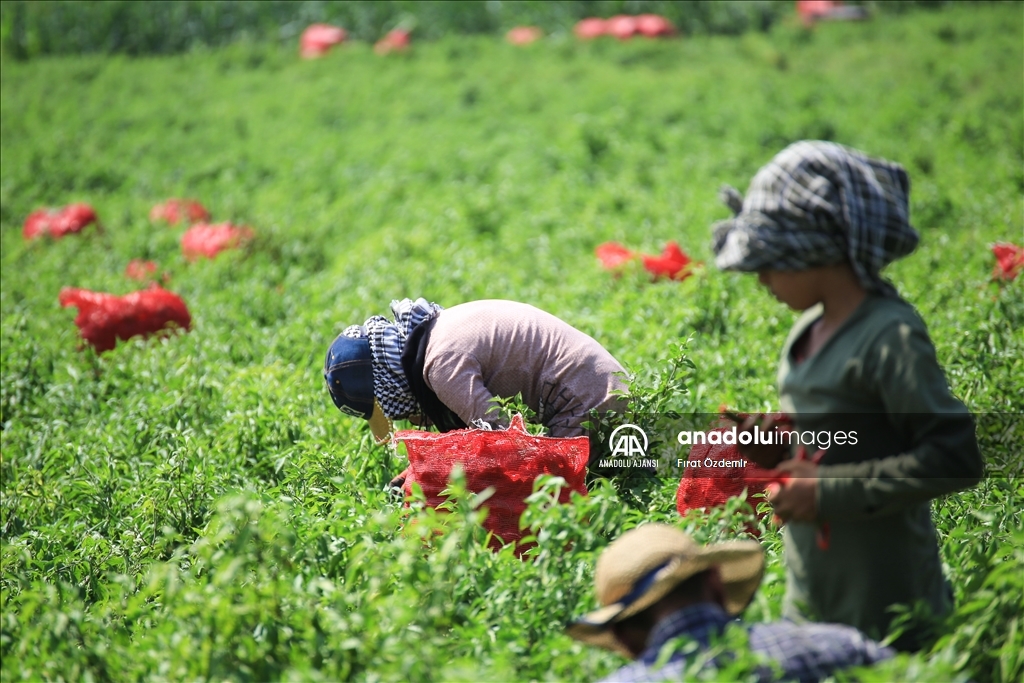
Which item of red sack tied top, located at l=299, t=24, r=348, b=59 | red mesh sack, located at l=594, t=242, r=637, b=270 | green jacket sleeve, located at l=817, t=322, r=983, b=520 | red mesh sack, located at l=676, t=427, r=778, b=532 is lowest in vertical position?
red sack tied top, located at l=299, t=24, r=348, b=59

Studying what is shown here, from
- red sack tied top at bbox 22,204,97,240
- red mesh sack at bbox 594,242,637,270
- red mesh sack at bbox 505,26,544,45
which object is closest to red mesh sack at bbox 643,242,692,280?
red mesh sack at bbox 594,242,637,270

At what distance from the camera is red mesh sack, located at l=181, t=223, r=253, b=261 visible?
24.9ft

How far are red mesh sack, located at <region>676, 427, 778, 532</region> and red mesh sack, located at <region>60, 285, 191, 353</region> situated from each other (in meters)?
3.65

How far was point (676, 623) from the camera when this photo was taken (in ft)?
6.88

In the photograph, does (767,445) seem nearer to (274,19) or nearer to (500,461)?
(500,461)

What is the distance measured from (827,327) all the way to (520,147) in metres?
8.35

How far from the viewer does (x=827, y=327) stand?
86.9 inches

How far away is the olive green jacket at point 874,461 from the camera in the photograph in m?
2.02

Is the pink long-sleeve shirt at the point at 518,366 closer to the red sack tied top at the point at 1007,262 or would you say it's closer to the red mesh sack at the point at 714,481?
the red mesh sack at the point at 714,481

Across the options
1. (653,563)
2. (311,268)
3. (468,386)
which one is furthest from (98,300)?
(653,563)

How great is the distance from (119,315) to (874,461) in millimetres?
4703

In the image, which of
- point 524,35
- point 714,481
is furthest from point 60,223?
point 524,35

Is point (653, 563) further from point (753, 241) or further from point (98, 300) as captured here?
point (98, 300)

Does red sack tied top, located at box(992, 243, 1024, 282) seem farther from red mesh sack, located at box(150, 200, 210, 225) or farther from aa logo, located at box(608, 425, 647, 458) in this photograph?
red mesh sack, located at box(150, 200, 210, 225)
